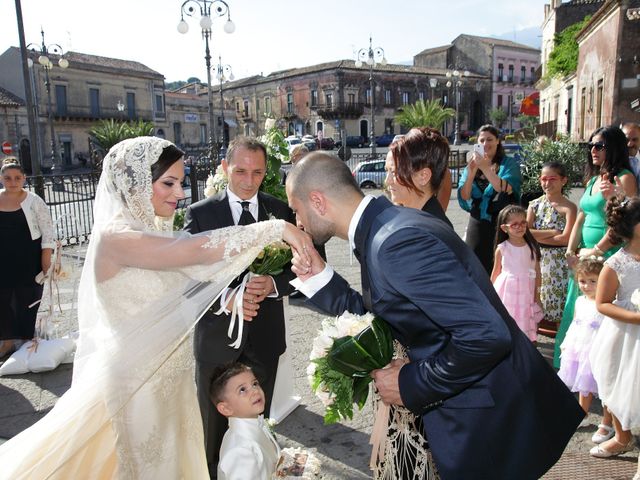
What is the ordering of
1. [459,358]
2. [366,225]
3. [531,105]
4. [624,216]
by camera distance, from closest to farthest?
[459,358], [366,225], [624,216], [531,105]

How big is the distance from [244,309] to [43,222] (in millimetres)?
4026

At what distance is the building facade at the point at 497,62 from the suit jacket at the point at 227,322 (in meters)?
72.2

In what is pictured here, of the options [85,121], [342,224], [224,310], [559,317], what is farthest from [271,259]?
[85,121]

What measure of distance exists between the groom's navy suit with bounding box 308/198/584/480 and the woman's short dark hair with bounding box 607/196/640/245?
2.03 meters

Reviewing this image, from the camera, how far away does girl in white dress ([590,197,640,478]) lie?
3.65 m

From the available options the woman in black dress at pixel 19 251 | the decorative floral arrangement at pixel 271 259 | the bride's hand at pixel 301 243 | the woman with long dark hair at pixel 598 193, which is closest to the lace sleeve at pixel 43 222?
the woman in black dress at pixel 19 251

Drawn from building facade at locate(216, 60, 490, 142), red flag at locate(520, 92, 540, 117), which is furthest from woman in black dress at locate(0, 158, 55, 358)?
red flag at locate(520, 92, 540, 117)

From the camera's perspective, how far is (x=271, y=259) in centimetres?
305

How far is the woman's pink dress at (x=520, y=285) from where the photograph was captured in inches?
214

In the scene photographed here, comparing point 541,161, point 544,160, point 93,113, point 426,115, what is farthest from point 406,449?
point 93,113

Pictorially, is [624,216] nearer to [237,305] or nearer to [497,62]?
[237,305]

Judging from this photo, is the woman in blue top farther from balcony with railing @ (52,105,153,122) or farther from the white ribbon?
balcony with railing @ (52,105,153,122)

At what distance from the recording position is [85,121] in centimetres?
4934

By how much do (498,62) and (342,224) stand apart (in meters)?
76.9
